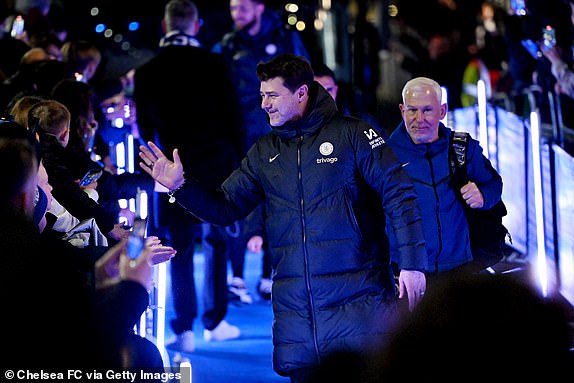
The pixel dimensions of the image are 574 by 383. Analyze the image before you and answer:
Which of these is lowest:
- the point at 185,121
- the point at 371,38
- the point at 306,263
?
the point at 306,263

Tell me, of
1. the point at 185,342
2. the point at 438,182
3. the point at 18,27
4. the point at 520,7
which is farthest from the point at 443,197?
the point at 18,27

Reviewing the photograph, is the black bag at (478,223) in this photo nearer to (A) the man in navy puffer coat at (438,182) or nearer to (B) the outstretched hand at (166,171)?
(A) the man in navy puffer coat at (438,182)

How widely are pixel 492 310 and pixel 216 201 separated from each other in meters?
3.57

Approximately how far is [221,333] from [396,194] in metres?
3.52

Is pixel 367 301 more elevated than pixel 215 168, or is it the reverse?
pixel 215 168

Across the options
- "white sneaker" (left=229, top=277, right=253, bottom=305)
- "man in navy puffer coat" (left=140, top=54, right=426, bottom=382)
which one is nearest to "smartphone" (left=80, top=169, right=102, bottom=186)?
"man in navy puffer coat" (left=140, top=54, right=426, bottom=382)

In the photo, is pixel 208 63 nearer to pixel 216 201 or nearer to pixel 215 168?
pixel 215 168

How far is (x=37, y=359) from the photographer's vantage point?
317 centimetres

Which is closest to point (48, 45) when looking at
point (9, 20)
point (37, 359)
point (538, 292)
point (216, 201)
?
point (9, 20)

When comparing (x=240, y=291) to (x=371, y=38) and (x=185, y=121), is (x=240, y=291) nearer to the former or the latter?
(x=185, y=121)

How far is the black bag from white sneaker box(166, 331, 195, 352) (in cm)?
273

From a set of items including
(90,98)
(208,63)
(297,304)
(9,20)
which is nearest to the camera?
(297,304)

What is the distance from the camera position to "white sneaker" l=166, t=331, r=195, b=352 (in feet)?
26.0

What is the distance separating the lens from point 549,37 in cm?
930
